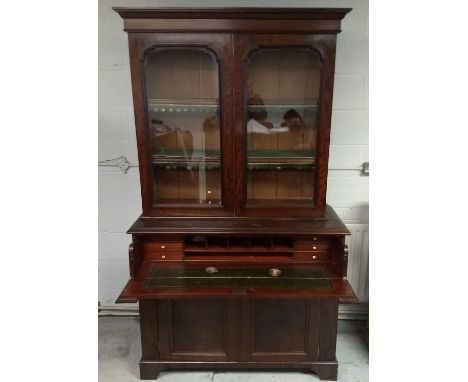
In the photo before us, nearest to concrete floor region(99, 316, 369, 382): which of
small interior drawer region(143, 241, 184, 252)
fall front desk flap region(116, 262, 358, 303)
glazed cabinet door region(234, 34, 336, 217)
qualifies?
fall front desk flap region(116, 262, 358, 303)

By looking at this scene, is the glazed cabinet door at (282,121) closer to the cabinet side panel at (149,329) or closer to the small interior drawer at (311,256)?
the small interior drawer at (311,256)

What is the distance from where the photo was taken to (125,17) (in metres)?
1.66

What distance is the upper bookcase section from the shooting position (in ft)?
5.37

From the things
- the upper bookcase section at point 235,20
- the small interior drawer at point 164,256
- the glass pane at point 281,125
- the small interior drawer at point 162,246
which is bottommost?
the small interior drawer at point 164,256

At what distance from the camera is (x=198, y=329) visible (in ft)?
6.10

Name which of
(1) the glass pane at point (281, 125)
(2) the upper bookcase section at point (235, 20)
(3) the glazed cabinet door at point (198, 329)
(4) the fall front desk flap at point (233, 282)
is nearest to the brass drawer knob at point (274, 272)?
(4) the fall front desk flap at point (233, 282)

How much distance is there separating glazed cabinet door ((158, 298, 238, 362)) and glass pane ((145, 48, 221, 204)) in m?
0.55

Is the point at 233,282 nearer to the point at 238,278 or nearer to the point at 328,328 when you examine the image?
the point at 238,278

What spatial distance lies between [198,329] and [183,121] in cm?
112

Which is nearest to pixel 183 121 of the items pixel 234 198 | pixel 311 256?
pixel 234 198

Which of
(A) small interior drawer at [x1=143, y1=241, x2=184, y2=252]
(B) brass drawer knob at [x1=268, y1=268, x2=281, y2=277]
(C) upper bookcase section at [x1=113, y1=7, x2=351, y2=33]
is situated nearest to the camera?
(C) upper bookcase section at [x1=113, y1=7, x2=351, y2=33]

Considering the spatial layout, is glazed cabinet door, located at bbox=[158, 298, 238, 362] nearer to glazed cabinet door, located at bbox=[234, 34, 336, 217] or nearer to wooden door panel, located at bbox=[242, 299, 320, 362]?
wooden door panel, located at bbox=[242, 299, 320, 362]

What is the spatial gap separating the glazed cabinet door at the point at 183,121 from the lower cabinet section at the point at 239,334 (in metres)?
0.51

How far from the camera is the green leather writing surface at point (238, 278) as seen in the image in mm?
1701
